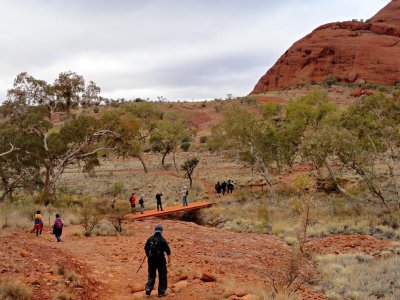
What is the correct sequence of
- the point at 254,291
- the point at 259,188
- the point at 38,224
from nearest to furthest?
the point at 254,291, the point at 38,224, the point at 259,188

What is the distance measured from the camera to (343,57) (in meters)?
108

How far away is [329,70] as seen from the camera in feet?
350

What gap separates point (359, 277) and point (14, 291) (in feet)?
29.1

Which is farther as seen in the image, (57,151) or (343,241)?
(57,151)

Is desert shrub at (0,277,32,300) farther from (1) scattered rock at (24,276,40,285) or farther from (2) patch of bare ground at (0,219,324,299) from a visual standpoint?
(1) scattered rock at (24,276,40,285)

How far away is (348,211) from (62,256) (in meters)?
16.2

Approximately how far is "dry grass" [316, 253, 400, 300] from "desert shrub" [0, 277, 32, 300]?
7.02 metres

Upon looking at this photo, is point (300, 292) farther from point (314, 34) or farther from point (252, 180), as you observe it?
point (314, 34)

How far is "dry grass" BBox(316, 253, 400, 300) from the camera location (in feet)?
35.2

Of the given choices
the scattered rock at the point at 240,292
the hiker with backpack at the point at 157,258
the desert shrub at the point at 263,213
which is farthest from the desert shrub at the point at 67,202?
the scattered rock at the point at 240,292

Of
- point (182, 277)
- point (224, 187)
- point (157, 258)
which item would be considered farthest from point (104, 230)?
point (224, 187)

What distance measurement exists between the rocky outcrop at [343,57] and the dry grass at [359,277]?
312ft

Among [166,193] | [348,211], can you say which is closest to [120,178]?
[166,193]

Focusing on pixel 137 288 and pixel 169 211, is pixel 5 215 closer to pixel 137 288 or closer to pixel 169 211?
pixel 169 211
